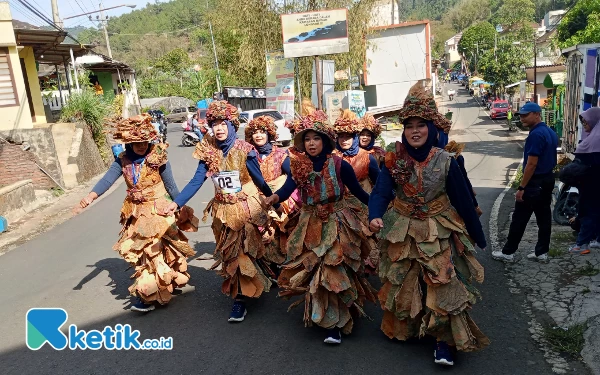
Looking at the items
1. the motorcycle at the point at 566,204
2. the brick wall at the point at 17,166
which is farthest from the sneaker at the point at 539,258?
the brick wall at the point at 17,166

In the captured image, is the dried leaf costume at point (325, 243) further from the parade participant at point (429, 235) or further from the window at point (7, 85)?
A: the window at point (7, 85)

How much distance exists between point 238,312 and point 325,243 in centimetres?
129

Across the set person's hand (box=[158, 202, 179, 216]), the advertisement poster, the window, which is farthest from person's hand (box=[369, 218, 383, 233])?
the advertisement poster

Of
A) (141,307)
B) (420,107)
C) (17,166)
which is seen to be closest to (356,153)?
(420,107)

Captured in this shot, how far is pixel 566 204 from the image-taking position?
22.1 feet

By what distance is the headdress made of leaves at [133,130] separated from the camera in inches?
190

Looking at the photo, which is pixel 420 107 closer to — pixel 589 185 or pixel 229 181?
pixel 229 181

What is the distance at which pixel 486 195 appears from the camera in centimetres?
1017

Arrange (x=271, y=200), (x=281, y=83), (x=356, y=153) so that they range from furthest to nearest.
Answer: (x=281, y=83) < (x=356, y=153) < (x=271, y=200)

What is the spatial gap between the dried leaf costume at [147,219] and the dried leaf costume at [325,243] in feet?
4.84

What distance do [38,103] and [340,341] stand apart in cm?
1645

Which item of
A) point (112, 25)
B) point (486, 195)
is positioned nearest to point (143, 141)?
point (486, 195)

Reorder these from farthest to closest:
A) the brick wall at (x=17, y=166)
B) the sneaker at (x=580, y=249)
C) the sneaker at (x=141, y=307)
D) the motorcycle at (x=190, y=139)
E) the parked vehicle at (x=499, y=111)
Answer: the parked vehicle at (x=499, y=111) < the motorcycle at (x=190, y=139) < the brick wall at (x=17, y=166) < the sneaker at (x=580, y=249) < the sneaker at (x=141, y=307)

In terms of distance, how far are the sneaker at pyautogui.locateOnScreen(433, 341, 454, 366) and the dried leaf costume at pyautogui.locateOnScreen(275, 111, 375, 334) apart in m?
0.79
